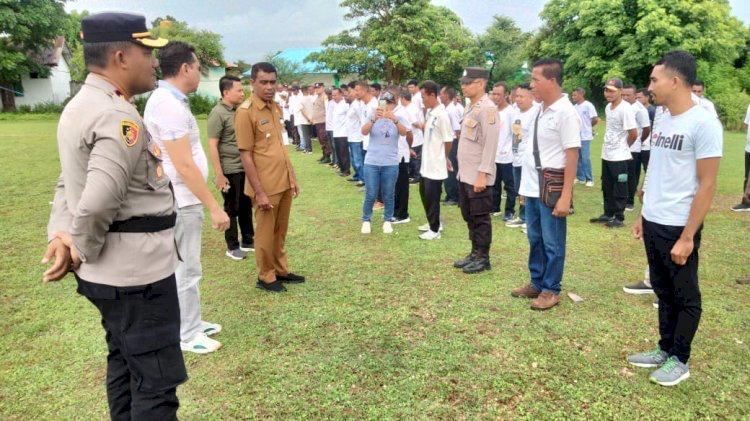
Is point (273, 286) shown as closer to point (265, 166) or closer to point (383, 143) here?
point (265, 166)

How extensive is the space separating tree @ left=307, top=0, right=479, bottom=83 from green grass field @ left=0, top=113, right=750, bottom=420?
27.9 metres

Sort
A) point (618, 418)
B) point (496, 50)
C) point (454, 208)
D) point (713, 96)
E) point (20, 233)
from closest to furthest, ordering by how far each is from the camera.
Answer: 1. point (618, 418)
2. point (20, 233)
3. point (454, 208)
4. point (713, 96)
5. point (496, 50)

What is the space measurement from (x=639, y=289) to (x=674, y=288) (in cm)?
157

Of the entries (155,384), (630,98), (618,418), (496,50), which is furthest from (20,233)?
(496,50)

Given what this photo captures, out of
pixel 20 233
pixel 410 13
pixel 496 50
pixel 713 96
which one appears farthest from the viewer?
pixel 496 50

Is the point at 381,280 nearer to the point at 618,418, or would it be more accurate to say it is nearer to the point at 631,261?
the point at 618,418

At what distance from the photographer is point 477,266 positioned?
16.5ft

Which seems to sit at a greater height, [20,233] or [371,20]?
[371,20]

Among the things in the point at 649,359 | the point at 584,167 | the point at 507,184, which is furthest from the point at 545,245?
the point at 584,167

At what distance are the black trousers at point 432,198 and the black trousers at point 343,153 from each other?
16.0 ft

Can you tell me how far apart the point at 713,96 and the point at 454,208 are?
2514 centimetres

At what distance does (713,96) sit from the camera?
2558cm

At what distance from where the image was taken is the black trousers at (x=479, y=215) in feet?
16.4

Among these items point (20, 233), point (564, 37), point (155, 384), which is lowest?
point (20, 233)
